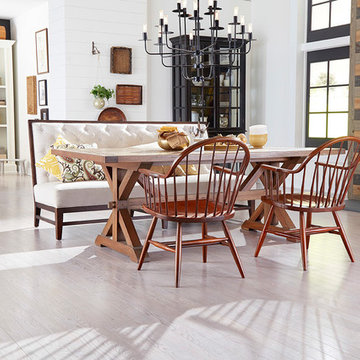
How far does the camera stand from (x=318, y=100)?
7395mm

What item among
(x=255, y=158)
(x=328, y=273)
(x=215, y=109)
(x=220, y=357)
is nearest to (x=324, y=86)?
(x=215, y=109)

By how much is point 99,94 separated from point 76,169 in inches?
131

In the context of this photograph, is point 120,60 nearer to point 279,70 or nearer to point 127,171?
point 279,70

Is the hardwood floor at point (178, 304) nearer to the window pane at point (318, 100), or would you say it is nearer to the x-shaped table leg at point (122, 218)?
the x-shaped table leg at point (122, 218)

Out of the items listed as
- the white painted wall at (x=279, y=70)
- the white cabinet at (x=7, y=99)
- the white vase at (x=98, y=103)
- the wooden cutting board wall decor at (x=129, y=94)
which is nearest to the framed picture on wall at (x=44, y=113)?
the white vase at (x=98, y=103)

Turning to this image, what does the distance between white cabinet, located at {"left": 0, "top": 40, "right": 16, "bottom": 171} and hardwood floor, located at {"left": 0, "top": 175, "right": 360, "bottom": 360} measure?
631cm

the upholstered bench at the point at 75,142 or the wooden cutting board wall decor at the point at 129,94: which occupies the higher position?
the wooden cutting board wall decor at the point at 129,94

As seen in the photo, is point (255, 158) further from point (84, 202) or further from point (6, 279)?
point (6, 279)

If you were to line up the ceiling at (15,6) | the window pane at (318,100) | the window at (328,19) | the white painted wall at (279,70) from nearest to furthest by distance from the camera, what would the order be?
the window at (328,19) → the window pane at (318,100) → the white painted wall at (279,70) → the ceiling at (15,6)

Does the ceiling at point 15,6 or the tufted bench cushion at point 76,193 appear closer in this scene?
the tufted bench cushion at point 76,193

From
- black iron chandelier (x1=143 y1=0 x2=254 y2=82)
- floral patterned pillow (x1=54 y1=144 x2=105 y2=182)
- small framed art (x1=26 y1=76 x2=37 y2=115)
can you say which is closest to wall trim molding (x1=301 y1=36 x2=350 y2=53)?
black iron chandelier (x1=143 y1=0 x2=254 y2=82)

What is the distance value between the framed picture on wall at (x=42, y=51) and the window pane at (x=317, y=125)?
4049 millimetres

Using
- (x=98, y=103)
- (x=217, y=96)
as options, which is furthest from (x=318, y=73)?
(x=98, y=103)

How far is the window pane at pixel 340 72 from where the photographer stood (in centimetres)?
694
